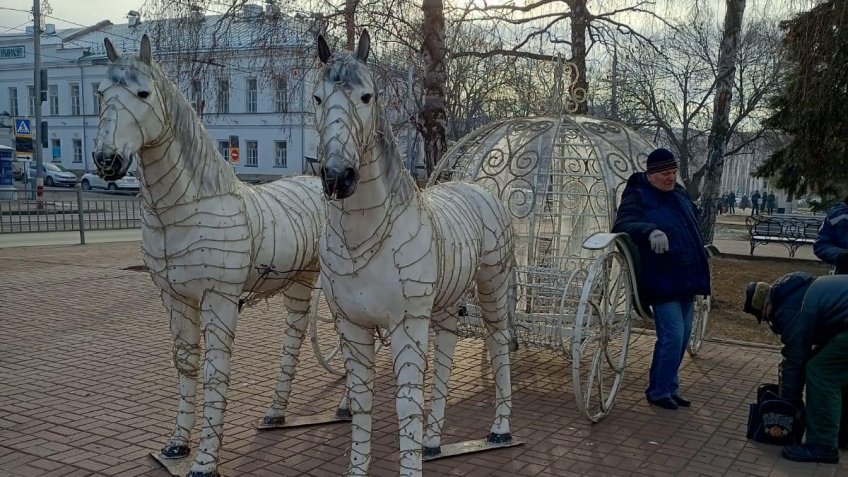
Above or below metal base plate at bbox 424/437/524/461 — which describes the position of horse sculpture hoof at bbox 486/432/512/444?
above

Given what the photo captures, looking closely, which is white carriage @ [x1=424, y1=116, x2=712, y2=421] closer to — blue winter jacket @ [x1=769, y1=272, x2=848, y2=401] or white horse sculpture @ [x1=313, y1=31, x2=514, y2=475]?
blue winter jacket @ [x1=769, y1=272, x2=848, y2=401]

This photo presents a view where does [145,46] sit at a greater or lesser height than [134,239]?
greater

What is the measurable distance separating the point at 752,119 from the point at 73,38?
41824mm

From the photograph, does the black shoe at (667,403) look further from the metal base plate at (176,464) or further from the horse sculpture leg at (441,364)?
the metal base plate at (176,464)

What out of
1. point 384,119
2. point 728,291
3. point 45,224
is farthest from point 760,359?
point 45,224

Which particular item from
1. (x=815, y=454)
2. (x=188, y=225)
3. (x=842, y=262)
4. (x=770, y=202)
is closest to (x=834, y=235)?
(x=842, y=262)

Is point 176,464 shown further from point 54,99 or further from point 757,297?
point 54,99

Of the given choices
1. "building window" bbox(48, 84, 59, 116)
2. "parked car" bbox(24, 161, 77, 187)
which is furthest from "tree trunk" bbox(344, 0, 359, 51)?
"building window" bbox(48, 84, 59, 116)

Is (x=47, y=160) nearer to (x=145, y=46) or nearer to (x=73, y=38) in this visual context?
(x=73, y=38)

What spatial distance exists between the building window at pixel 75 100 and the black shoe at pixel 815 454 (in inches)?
1899

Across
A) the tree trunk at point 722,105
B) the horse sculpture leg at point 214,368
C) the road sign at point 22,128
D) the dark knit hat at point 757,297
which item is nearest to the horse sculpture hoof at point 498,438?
the horse sculpture leg at point 214,368

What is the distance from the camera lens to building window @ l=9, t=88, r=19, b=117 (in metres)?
47.7

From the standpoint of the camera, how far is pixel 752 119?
21516 millimetres

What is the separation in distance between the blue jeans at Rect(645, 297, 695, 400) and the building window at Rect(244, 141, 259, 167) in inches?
1524
